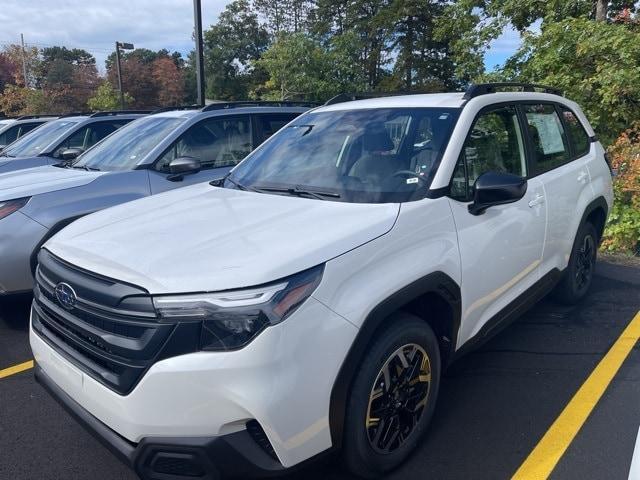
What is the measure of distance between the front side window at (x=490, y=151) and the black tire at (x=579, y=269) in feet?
3.90

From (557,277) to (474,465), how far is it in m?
1.98

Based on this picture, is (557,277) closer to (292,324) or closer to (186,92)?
(292,324)

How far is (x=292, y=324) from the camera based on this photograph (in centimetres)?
201

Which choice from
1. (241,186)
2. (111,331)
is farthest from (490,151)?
(111,331)

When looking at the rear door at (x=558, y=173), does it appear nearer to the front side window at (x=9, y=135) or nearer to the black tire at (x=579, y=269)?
the black tire at (x=579, y=269)

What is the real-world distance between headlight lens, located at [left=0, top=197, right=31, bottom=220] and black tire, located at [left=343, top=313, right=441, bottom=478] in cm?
331

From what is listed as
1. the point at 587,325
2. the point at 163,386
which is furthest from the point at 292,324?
the point at 587,325

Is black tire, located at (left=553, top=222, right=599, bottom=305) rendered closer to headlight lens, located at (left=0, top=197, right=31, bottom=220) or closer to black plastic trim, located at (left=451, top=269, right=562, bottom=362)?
black plastic trim, located at (left=451, top=269, right=562, bottom=362)

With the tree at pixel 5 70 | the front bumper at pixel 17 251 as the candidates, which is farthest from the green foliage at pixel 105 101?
the front bumper at pixel 17 251

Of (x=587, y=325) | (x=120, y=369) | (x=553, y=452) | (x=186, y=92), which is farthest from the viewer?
(x=186, y=92)

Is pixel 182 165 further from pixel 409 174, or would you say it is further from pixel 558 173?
pixel 558 173

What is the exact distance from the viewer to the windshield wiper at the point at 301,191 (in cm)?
294

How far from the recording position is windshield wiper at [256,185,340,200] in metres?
2.94

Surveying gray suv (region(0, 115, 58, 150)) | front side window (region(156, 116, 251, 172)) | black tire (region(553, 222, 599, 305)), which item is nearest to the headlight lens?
front side window (region(156, 116, 251, 172))
